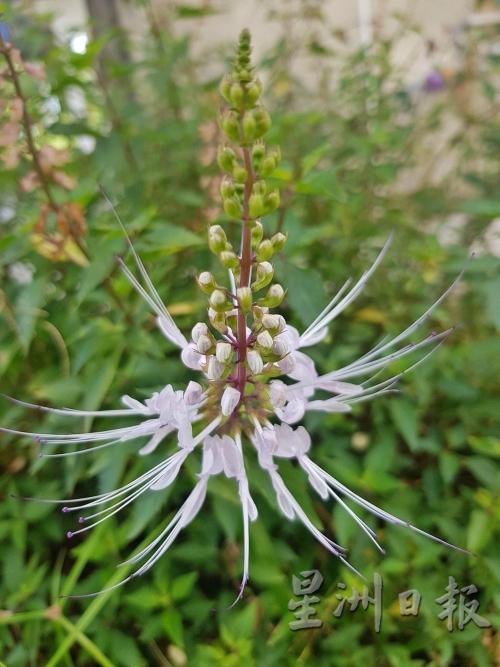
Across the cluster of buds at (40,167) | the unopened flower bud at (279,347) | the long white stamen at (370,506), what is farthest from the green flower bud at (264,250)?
the cluster of buds at (40,167)

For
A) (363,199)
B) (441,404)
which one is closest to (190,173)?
(363,199)

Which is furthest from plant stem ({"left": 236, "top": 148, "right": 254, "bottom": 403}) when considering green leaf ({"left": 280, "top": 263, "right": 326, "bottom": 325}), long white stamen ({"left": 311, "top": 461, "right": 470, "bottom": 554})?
green leaf ({"left": 280, "top": 263, "right": 326, "bottom": 325})

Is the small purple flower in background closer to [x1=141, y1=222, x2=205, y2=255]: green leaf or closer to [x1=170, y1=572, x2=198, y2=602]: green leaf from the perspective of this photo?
[x1=141, y1=222, x2=205, y2=255]: green leaf

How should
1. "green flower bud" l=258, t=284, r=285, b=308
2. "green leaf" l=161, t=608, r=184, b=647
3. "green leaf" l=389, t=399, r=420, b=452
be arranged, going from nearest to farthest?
"green flower bud" l=258, t=284, r=285, b=308 < "green leaf" l=161, t=608, r=184, b=647 < "green leaf" l=389, t=399, r=420, b=452

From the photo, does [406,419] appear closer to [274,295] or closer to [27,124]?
[274,295]

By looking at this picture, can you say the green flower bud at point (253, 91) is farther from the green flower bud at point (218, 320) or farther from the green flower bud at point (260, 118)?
the green flower bud at point (218, 320)

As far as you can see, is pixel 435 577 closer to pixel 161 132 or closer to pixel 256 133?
pixel 256 133

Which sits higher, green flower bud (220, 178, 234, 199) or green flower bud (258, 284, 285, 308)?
green flower bud (220, 178, 234, 199)

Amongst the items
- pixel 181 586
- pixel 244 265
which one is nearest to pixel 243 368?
pixel 244 265
